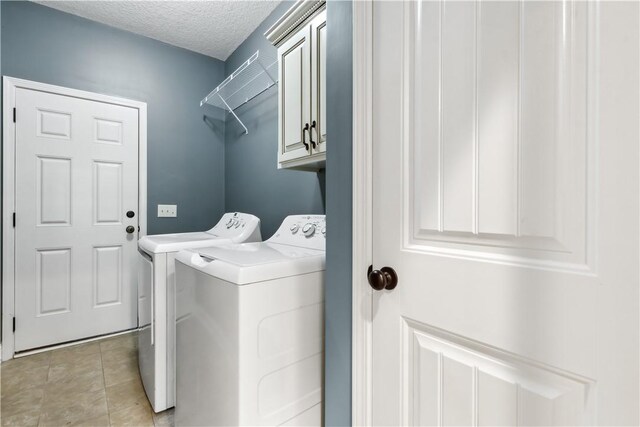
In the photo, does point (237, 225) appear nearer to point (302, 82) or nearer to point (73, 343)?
point (302, 82)

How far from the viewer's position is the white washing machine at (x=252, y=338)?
967 mm

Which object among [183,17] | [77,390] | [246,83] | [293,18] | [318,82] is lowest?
[77,390]

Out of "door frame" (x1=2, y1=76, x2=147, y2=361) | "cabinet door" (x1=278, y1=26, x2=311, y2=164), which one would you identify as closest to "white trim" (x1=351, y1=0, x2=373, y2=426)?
"cabinet door" (x1=278, y1=26, x2=311, y2=164)

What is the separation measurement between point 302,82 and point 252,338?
1216 millimetres

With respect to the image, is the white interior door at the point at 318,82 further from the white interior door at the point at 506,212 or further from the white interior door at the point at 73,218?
the white interior door at the point at 73,218

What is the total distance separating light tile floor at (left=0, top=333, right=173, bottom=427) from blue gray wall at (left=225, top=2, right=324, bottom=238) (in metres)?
1.34

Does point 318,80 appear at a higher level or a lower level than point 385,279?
higher

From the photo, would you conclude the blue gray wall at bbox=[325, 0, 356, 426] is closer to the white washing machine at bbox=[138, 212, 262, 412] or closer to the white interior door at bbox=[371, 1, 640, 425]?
the white interior door at bbox=[371, 1, 640, 425]

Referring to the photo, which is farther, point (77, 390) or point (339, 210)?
point (77, 390)

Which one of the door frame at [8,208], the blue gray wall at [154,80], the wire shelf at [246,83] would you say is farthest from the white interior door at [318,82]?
the door frame at [8,208]

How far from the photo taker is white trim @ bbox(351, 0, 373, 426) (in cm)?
86

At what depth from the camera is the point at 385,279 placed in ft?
2.65

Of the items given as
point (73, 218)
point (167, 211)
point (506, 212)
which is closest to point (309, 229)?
point (506, 212)

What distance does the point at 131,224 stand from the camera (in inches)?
106
